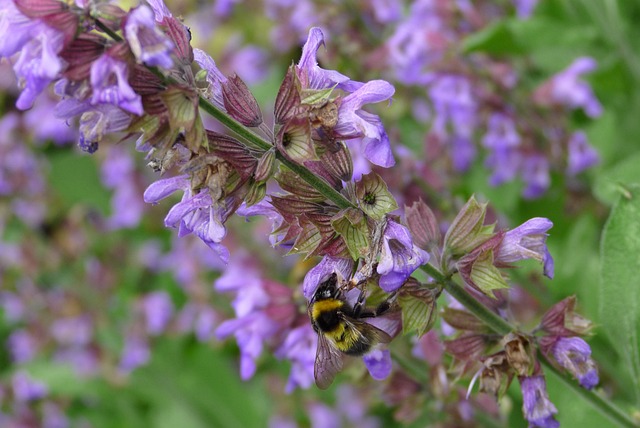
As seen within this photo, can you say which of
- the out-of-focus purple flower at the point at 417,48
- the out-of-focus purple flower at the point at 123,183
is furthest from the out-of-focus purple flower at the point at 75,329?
the out-of-focus purple flower at the point at 417,48

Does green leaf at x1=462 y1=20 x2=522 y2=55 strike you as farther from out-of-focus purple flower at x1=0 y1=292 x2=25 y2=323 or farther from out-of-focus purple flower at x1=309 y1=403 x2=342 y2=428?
out-of-focus purple flower at x1=0 y1=292 x2=25 y2=323

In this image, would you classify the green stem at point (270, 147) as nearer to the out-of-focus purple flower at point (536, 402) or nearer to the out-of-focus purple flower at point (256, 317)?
the out-of-focus purple flower at point (536, 402)

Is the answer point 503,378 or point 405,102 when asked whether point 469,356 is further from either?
point 405,102

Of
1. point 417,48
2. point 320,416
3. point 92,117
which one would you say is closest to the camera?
point 92,117

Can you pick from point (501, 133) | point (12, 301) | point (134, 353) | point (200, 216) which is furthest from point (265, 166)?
point (12, 301)

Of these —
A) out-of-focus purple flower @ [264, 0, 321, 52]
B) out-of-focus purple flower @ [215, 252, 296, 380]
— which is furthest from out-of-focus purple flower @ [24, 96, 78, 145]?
out-of-focus purple flower @ [215, 252, 296, 380]

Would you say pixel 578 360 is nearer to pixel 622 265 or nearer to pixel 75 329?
pixel 622 265
